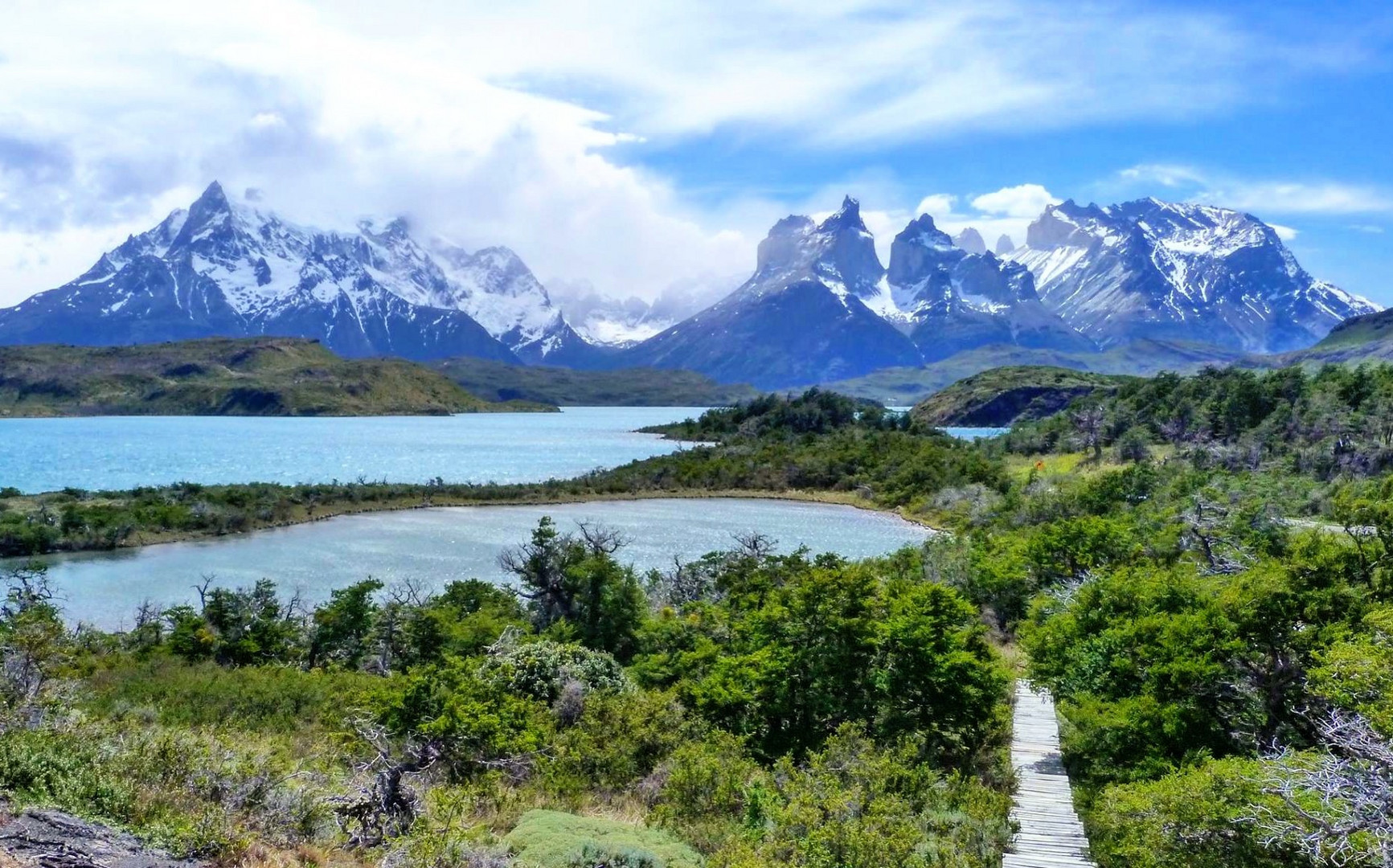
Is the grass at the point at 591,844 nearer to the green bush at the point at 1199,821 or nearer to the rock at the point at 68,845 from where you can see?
the rock at the point at 68,845

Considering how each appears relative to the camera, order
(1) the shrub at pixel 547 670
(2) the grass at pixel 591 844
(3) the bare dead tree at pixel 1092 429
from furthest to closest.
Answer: (3) the bare dead tree at pixel 1092 429 → (1) the shrub at pixel 547 670 → (2) the grass at pixel 591 844

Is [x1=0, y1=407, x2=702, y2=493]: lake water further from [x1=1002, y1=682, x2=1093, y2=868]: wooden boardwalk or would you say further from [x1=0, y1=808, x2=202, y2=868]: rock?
[x1=0, y1=808, x2=202, y2=868]: rock

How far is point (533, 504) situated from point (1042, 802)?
76.7 m

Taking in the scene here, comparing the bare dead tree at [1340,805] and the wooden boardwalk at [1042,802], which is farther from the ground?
the bare dead tree at [1340,805]

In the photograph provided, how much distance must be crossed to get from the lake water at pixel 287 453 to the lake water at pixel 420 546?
24395 millimetres

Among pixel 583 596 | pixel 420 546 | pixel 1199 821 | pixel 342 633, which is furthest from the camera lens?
pixel 420 546

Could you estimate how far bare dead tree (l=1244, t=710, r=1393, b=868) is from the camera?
8.48 meters

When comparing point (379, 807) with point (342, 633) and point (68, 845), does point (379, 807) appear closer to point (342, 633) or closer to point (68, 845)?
point (68, 845)

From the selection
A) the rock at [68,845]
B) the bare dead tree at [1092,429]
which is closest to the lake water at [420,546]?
the bare dead tree at [1092,429]

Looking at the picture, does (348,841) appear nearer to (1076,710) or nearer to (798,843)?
(798,843)

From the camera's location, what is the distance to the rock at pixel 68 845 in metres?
8.09

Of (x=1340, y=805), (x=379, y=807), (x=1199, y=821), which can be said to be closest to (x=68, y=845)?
(x=379, y=807)

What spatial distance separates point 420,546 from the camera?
63500 millimetres

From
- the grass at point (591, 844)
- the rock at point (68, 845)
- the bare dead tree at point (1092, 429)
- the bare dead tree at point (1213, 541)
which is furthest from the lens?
the bare dead tree at point (1092, 429)
